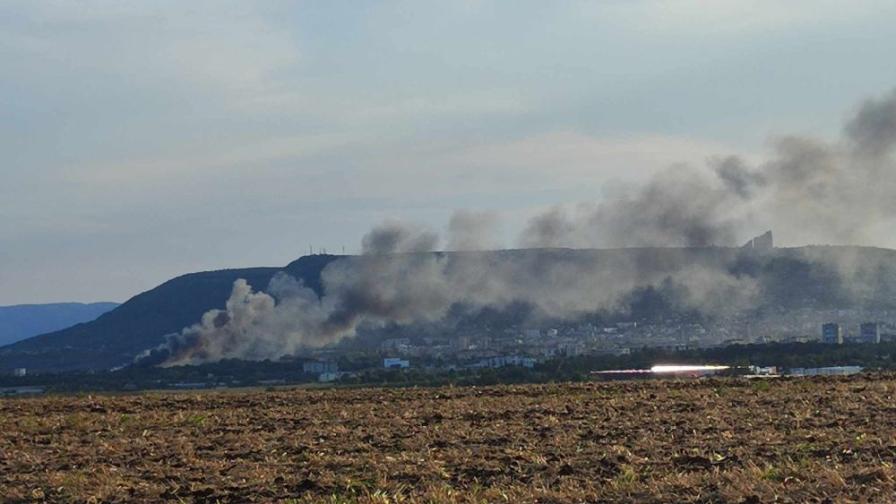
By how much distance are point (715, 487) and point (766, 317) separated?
18400 cm

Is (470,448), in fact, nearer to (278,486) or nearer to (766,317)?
(278,486)

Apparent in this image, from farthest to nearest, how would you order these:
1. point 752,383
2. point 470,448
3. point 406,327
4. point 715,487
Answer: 1. point 406,327
2. point 752,383
3. point 470,448
4. point 715,487

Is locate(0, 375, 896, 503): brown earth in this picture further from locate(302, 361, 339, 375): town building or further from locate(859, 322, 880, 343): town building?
locate(859, 322, 880, 343): town building

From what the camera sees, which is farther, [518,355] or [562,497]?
[518,355]

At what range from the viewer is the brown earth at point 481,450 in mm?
21250

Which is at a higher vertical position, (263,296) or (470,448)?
(263,296)

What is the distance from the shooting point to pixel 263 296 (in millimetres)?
165875

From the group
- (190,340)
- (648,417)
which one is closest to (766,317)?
(190,340)

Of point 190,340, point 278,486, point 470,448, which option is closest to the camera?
point 278,486

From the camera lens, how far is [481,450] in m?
27.9

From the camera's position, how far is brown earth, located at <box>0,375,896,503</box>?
21250mm

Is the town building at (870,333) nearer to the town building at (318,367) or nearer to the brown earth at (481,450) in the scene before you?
the town building at (318,367)

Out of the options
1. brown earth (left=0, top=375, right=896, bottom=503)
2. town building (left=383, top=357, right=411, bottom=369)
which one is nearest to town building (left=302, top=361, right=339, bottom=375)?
town building (left=383, top=357, right=411, bottom=369)

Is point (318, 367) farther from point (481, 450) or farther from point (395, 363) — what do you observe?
point (481, 450)
